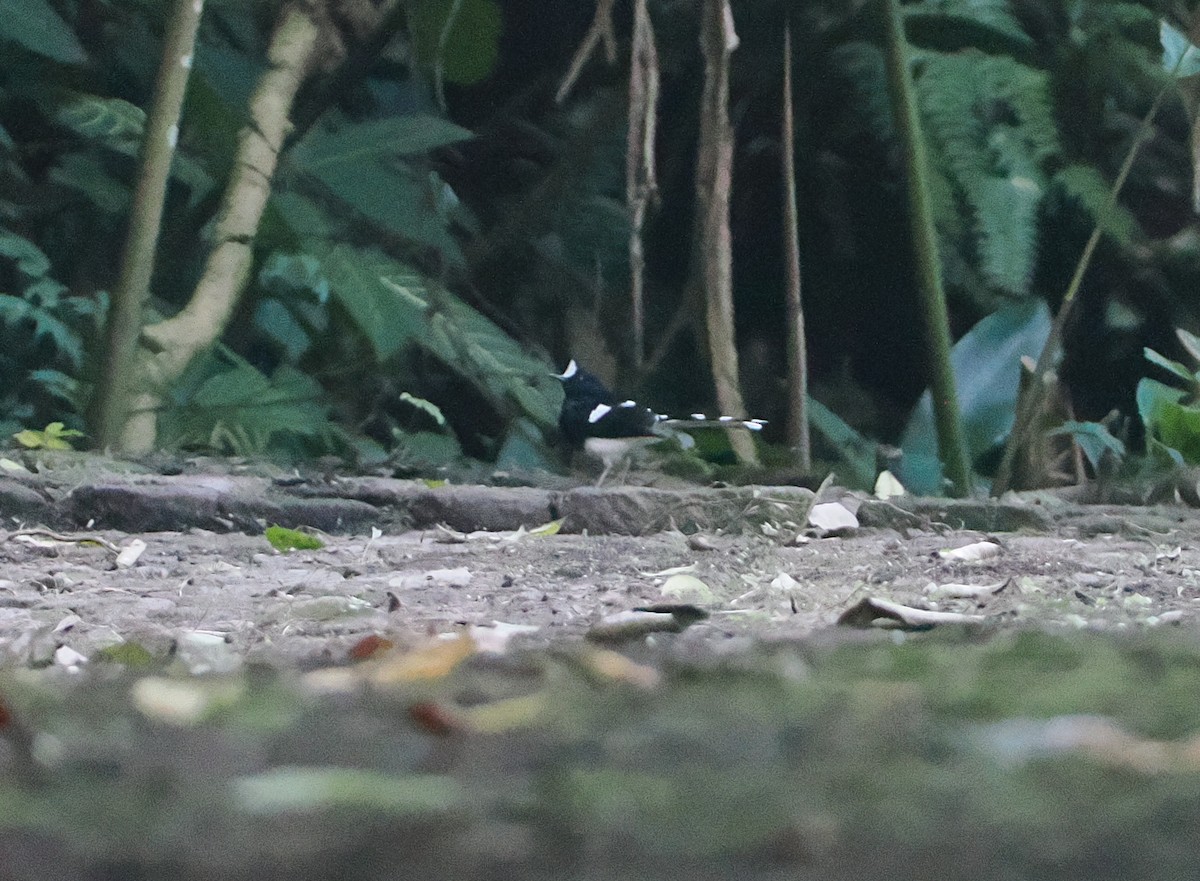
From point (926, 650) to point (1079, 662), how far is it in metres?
0.13

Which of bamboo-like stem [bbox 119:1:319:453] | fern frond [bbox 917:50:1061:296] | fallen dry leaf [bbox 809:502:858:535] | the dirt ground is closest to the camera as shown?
the dirt ground

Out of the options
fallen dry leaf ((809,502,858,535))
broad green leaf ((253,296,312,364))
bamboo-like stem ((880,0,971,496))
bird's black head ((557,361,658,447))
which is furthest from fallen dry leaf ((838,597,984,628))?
broad green leaf ((253,296,312,364))

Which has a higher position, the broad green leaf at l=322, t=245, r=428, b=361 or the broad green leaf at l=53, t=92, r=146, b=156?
the broad green leaf at l=53, t=92, r=146, b=156

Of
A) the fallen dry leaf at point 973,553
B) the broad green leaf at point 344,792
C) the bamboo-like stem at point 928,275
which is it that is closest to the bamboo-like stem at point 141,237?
the bamboo-like stem at point 928,275

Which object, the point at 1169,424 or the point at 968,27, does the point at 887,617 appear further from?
the point at 968,27

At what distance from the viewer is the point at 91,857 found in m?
0.53

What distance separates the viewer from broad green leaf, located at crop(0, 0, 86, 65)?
4609mm

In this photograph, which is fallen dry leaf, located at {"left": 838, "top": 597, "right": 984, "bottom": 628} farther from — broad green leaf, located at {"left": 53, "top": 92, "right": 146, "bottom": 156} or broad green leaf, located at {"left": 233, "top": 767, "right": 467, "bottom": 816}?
broad green leaf, located at {"left": 53, "top": 92, "right": 146, "bottom": 156}

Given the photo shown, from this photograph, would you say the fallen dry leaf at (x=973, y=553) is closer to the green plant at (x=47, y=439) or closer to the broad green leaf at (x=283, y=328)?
the green plant at (x=47, y=439)

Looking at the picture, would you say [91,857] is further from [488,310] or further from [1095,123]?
[1095,123]

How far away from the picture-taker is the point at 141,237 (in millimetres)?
3600

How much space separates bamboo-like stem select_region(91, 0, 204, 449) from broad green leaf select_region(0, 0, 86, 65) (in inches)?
47.8

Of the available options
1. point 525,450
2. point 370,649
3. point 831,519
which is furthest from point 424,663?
point 525,450

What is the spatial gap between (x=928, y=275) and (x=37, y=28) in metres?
3.10
